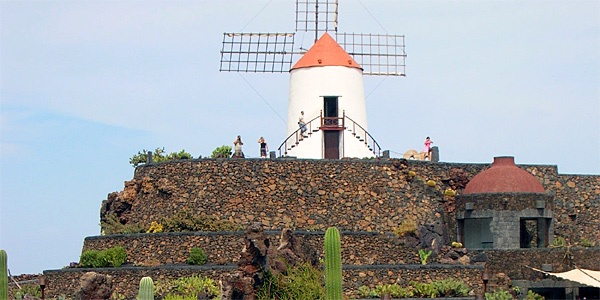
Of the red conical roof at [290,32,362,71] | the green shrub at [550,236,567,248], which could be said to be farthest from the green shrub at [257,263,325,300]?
the red conical roof at [290,32,362,71]

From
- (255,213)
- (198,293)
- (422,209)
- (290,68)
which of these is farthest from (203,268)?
(290,68)

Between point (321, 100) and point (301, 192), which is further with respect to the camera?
point (321, 100)

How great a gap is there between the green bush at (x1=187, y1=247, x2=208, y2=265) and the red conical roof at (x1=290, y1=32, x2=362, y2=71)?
12.0 metres

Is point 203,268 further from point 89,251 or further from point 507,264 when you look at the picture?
point 507,264

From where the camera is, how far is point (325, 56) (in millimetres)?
56750

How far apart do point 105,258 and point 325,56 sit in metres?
13.6

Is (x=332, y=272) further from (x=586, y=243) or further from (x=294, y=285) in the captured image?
(x=586, y=243)

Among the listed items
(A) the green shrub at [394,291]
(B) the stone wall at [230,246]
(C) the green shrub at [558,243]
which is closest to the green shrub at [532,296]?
(C) the green shrub at [558,243]

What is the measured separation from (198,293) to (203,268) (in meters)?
1.54

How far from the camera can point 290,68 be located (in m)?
58.0

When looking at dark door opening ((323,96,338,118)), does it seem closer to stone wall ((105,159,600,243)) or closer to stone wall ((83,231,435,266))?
stone wall ((105,159,600,243))

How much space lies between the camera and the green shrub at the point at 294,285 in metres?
41.9

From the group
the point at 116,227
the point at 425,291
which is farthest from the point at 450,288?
the point at 116,227

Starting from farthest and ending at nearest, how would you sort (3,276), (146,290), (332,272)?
1. (146,290)
2. (3,276)
3. (332,272)
